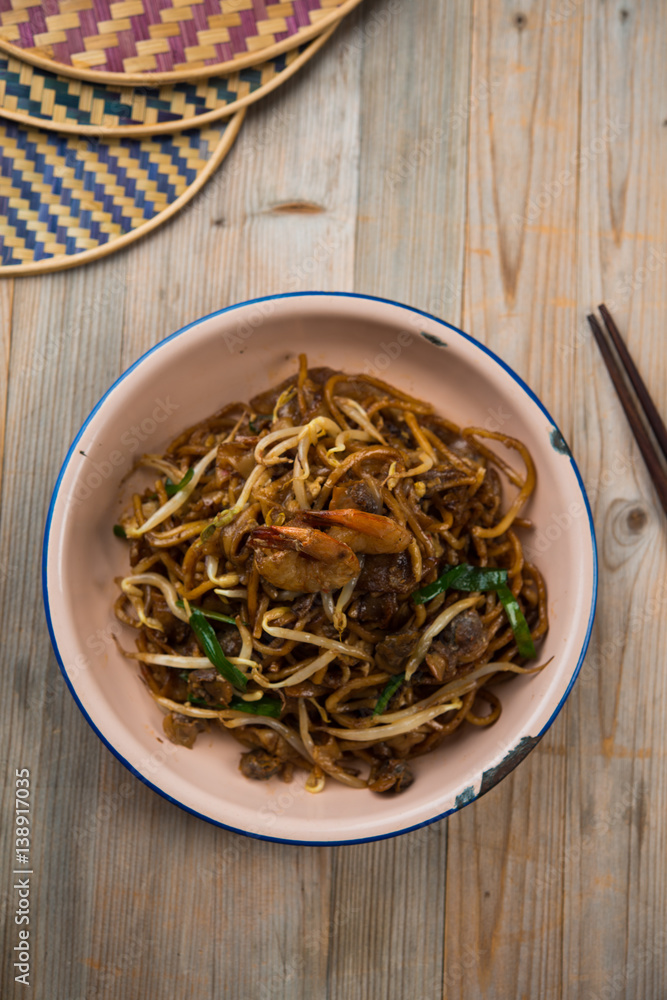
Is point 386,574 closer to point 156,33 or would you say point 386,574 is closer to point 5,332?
point 5,332

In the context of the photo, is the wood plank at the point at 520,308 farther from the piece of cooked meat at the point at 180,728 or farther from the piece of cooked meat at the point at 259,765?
the piece of cooked meat at the point at 180,728

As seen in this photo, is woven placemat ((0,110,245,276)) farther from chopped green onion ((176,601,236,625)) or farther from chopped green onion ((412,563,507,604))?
chopped green onion ((412,563,507,604))

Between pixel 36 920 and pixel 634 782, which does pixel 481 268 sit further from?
pixel 36 920

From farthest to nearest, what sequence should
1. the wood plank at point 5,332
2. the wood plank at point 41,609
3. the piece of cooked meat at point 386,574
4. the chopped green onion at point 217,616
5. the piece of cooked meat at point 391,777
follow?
the wood plank at point 5,332, the wood plank at point 41,609, the piece of cooked meat at point 391,777, the chopped green onion at point 217,616, the piece of cooked meat at point 386,574

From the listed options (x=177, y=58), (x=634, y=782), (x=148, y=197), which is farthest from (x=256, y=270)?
(x=634, y=782)

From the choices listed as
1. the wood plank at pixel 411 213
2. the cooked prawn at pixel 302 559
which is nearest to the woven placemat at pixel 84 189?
the wood plank at pixel 411 213

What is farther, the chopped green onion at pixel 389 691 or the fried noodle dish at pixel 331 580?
the chopped green onion at pixel 389 691

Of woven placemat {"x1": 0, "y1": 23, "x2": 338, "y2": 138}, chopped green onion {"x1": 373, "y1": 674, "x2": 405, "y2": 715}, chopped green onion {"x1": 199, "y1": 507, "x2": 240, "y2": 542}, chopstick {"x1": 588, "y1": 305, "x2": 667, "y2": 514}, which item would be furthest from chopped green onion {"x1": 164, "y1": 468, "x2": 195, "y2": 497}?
chopstick {"x1": 588, "y1": 305, "x2": 667, "y2": 514}

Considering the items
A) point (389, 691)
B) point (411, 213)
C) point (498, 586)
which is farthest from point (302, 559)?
point (411, 213)
